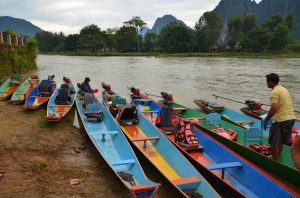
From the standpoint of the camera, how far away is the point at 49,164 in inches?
291

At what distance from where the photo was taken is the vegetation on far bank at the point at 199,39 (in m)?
77.8

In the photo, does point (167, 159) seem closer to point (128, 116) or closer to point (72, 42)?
point (128, 116)

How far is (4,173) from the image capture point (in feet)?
21.7

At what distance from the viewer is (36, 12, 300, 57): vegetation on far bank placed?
77.8 m

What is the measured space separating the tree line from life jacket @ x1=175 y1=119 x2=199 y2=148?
244ft

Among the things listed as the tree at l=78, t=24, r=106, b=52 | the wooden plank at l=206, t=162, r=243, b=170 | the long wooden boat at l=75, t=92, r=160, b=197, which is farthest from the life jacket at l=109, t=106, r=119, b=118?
the tree at l=78, t=24, r=106, b=52

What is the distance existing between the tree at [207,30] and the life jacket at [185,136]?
3245 inches

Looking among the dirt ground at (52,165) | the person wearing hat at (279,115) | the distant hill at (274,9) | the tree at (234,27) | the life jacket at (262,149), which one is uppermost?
the distant hill at (274,9)

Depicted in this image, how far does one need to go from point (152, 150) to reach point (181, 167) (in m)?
1.48

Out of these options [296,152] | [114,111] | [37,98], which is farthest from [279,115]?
[37,98]

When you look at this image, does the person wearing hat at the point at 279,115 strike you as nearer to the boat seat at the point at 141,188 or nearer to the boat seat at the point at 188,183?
the boat seat at the point at 188,183

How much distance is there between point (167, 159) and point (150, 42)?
94.0m

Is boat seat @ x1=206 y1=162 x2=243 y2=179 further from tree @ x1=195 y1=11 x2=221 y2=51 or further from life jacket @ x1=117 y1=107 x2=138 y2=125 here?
tree @ x1=195 y1=11 x2=221 y2=51

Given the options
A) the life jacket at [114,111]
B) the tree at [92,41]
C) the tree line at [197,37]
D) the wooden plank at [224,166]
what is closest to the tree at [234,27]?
the tree line at [197,37]
